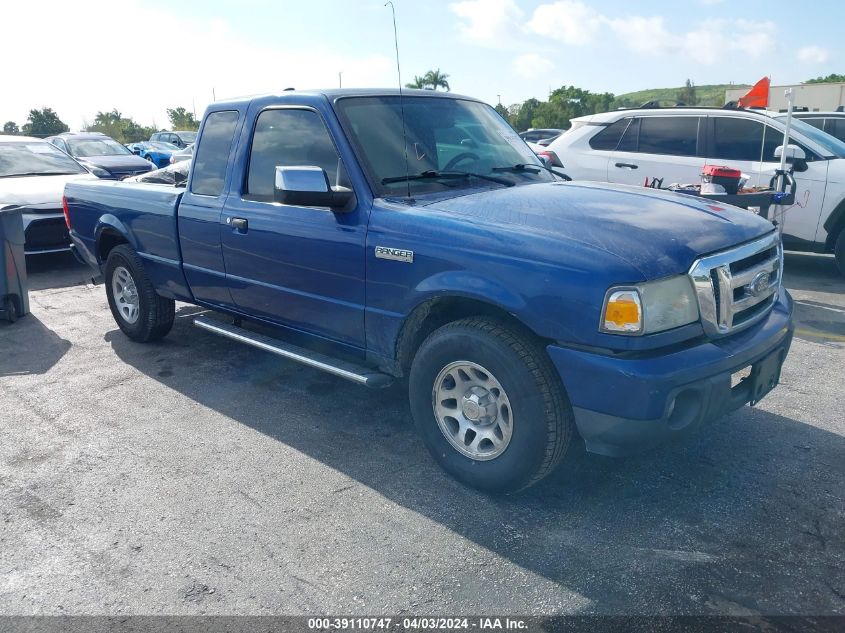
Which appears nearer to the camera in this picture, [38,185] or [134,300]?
[134,300]

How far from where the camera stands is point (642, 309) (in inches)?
111

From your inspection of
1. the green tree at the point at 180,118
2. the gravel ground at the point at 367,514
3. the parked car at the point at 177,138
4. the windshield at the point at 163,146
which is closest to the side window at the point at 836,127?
the gravel ground at the point at 367,514

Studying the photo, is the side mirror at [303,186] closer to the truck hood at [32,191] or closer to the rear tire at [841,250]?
the truck hood at [32,191]

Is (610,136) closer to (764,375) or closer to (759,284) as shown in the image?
(759,284)

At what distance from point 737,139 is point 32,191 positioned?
859cm

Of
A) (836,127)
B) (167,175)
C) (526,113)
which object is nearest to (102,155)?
(167,175)

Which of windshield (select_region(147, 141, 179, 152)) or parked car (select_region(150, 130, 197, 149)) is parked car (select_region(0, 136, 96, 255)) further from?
parked car (select_region(150, 130, 197, 149))

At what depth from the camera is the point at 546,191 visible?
3.81 m

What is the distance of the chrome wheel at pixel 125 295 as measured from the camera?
5.81 metres

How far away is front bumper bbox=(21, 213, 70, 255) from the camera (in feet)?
28.0

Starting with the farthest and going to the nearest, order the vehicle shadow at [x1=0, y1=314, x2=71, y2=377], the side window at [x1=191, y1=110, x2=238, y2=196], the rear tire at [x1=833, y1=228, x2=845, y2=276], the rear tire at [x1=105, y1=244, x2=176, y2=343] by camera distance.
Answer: the rear tire at [x1=833, y1=228, x2=845, y2=276] → the rear tire at [x1=105, y1=244, x2=176, y2=343] → the vehicle shadow at [x1=0, y1=314, x2=71, y2=377] → the side window at [x1=191, y1=110, x2=238, y2=196]

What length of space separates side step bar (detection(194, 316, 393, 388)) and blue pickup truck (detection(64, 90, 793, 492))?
2 cm

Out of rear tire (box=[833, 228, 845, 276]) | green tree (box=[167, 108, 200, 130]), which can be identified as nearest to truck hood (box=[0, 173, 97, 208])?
rear tire (box=[833, 228, 845, 276])

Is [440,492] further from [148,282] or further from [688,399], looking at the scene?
[148,282]
